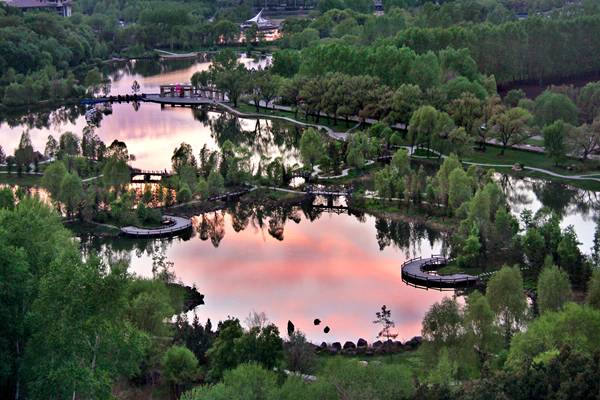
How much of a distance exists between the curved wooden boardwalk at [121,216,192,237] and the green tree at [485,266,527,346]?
10.00 m

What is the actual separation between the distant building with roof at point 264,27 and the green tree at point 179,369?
49278mm

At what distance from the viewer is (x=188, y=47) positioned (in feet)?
210

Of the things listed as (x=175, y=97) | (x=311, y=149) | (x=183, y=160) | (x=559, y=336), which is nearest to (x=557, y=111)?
(x=311, y=149)

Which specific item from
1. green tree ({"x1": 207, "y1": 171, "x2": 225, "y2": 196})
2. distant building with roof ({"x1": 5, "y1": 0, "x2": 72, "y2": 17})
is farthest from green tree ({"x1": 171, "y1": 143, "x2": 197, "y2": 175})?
distant building with roof ({"x1": 5, "y1": 0, "x2": 72, "y2": 17})

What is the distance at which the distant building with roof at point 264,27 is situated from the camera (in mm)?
66188

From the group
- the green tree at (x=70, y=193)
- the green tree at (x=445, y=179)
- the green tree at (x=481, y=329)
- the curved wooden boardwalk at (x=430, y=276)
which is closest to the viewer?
the green tree at (x=481, y=329)

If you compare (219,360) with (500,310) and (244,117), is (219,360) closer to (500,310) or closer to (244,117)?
(500,310)

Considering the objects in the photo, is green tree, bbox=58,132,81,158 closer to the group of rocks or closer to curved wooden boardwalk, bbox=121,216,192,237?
curved wooden boardwalk, bbox=121,216,192,237

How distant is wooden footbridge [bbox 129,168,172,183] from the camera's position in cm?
3073

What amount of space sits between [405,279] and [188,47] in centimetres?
4366

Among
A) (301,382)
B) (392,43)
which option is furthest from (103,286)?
(392,43)

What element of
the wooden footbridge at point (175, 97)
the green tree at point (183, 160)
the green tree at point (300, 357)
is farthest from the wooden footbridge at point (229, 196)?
the wooden footbridge at point (175, 97)

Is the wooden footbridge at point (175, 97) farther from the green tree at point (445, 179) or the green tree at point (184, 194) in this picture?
the green tree at point (445, 179)

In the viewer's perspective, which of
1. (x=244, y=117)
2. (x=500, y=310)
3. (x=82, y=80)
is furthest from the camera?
(x=82, y=80)
